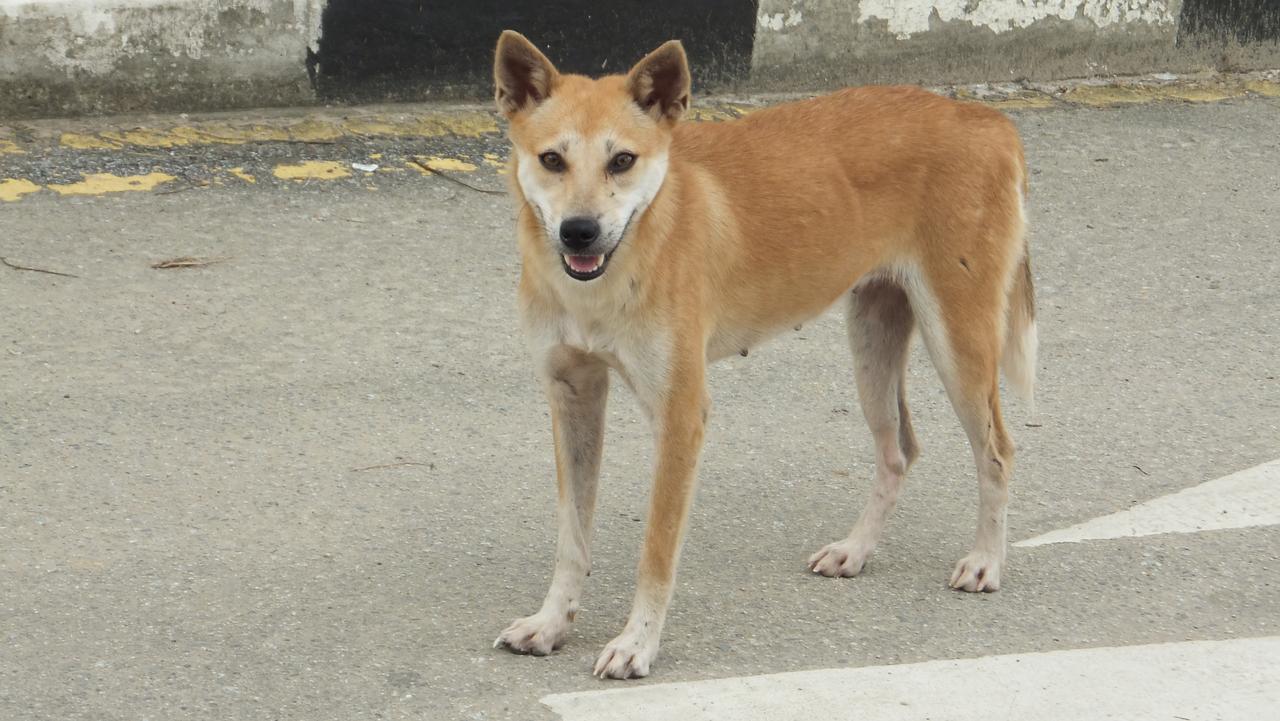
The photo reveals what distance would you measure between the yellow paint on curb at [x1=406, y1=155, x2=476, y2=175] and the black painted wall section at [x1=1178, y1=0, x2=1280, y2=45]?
4222mm

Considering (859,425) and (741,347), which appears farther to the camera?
(859,425)

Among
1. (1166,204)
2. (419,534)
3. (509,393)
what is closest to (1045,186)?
(1166,204)

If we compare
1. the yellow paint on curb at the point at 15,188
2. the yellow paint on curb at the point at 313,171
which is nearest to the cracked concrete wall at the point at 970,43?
the yellow paint on curb at the point at 313,171

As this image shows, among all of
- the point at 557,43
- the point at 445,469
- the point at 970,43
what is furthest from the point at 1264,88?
the point at 445,469

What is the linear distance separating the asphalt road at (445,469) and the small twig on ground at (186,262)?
0.03 m

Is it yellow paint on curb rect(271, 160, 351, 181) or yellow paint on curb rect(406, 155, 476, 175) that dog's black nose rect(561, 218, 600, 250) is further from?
yellow paint on curb rect(406, 155, 476, 175)

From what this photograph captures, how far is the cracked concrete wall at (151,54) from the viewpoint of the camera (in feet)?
23.9

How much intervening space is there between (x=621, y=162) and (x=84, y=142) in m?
4.10

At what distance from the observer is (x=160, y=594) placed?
165 inches

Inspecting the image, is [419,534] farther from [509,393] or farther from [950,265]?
[950,265]

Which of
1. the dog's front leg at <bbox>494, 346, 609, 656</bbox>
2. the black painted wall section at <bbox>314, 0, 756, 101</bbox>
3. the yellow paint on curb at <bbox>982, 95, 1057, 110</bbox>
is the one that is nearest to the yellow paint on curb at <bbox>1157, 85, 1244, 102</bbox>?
the yellow paint on curb at <bbox>982, 95, 1057, 110</bbox>

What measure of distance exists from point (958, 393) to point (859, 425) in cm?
98

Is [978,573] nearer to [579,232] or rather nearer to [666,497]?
[666,497]

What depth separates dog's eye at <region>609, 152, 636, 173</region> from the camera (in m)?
3.90
